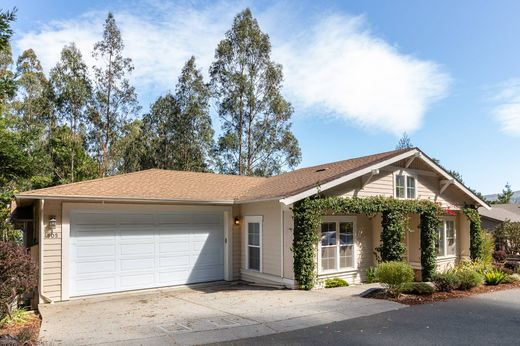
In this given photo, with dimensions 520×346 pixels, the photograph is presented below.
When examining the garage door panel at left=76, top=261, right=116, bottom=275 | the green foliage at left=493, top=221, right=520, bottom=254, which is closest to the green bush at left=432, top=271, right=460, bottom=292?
the garage door panel at left=76, top=261, right=116, bottom=275

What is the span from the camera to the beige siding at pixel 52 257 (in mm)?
10242

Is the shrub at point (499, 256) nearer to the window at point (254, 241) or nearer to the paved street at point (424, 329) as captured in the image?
the paved street at point (424, 329)

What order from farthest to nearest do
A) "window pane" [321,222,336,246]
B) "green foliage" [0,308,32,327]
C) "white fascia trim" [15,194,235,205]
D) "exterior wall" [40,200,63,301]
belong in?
"window pane" [321,222,336,246], "exterior wall" [40,200,63,301], "white fascia trim" [15,194,235,205], "green foliage" [0,308,32,327]

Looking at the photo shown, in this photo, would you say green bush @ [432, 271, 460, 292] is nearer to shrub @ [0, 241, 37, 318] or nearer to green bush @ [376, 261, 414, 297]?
green bush @ [376, 261, 414, 297]

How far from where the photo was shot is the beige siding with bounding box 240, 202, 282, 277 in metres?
12.1

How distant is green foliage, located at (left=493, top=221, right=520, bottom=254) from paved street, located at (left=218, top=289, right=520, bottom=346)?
52.9 feet

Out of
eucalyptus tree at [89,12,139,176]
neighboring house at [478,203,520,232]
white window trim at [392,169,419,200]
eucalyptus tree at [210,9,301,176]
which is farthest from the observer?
eucalyptus tree at [210,9,301,176]

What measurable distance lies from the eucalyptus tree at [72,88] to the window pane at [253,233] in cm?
1666

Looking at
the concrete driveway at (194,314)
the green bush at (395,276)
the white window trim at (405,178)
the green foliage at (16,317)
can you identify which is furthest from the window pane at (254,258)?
the green foliage at (16,317)

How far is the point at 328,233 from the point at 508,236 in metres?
16.5

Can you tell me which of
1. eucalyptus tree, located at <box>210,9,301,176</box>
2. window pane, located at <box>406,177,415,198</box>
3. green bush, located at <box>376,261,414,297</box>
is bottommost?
green bush, located at <box>376,261,414,297</box>

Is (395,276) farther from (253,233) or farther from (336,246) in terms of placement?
(253,233)

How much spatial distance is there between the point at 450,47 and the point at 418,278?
8493mm

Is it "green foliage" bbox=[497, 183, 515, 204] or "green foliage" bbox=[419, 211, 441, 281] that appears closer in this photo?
"green foliage" bbox=[419, 211, 441, 281]
